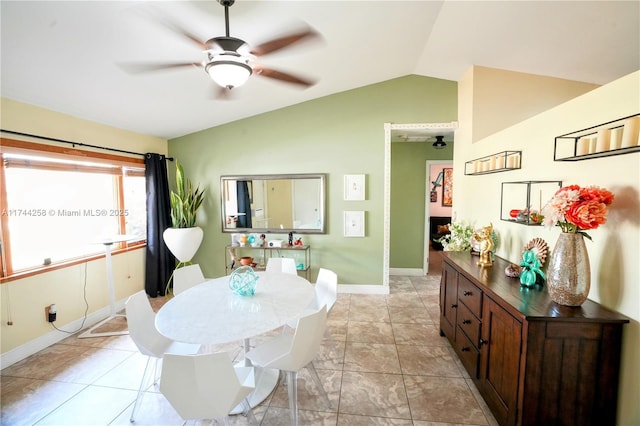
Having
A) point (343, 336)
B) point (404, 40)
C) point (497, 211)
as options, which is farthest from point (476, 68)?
point (343, 336)

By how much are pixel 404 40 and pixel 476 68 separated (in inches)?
37.7

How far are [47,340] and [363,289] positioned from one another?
3496 mm

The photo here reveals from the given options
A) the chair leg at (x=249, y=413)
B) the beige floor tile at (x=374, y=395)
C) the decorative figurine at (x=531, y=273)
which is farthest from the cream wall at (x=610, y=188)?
the chair leg at (x=249, y=413)

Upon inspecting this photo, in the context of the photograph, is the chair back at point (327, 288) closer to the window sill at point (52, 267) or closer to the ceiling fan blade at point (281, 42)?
the ceiling fan blade at point (281, 42)

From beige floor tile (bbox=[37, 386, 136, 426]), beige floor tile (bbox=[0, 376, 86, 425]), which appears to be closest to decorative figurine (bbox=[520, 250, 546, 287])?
beige floor tile (bbox=[37, 386, 136, 426])

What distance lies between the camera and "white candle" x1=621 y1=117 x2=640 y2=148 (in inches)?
46.7

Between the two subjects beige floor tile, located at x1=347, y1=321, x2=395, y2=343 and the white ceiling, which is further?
beige floor tile, located at x1=347, y1=321, x2=395, y2=343

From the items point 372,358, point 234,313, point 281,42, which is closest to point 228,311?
point 234,313

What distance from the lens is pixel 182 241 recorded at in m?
3.65

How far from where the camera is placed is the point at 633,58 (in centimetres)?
221

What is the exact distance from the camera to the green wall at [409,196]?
4.69m

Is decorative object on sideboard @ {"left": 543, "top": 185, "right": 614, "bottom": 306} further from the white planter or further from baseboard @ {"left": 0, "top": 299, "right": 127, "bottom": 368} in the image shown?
baseboard @ {"left": 0, "top": 299, "right": 127, "bottom": 368}

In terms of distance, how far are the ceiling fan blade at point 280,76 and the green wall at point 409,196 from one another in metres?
3.07

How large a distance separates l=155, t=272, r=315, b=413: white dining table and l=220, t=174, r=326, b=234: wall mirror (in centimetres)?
172
